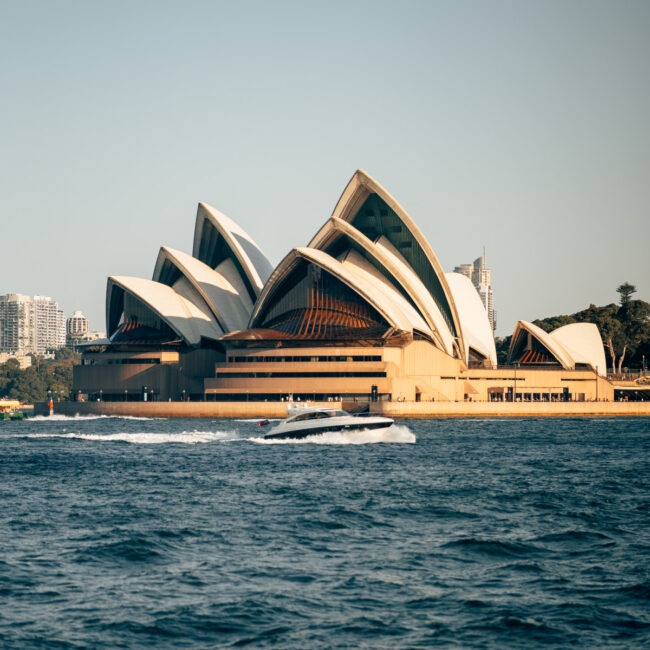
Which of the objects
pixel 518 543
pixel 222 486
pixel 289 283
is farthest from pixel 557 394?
pixel 518 543

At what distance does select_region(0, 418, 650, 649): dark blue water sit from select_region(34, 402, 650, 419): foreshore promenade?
51.9 metres

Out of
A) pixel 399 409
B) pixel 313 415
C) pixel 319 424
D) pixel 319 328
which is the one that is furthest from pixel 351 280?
pixel 319 424

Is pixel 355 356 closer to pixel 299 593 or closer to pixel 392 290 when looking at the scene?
pixel 392 290

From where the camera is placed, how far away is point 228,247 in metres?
121

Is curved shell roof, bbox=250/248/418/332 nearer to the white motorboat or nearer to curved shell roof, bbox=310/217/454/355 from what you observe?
curved shell roof, bbox=310/217/454/355

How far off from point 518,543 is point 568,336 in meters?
110

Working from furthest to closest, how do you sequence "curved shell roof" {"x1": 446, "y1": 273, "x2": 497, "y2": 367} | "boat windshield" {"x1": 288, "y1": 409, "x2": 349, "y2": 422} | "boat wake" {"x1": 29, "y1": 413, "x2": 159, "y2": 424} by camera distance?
"curved shell roof" {"x1": 446, "y1": 273, "x2": 497, "y2": 367}, "boat wake" {"x1": 29, "y1": 413, "x2": 159, "y2": 424}, "boat windshield" {"x1": 288, "y1": 409, "x2": 349, "y2": 422}

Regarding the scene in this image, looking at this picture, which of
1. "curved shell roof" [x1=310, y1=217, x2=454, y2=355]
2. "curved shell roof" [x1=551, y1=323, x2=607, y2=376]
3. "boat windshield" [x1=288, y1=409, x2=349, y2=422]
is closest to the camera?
"boat windshield" [x1=288, y1=409, x2=349, y2=422]

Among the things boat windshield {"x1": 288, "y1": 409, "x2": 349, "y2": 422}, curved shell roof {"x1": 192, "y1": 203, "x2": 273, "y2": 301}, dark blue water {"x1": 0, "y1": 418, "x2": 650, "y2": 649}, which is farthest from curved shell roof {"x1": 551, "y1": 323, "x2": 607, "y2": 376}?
dark blue water {"x1": 0, "y1": 418, "x2": 650, "y2": 649}

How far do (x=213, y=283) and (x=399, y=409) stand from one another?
28.0 metres

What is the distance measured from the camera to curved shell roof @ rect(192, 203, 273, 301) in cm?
11912

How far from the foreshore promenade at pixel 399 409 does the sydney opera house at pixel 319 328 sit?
2.73 m

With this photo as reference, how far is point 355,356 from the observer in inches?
4284

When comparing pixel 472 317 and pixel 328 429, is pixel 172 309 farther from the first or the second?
pixel 328 429
